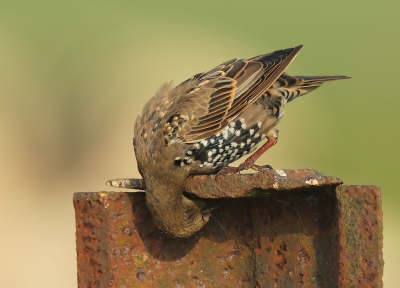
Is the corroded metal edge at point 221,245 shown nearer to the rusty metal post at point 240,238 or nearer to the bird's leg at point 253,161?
the rusty metal post at point 240,238

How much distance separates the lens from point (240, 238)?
3.53 m

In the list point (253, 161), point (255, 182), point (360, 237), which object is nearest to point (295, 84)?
point (253, 161)

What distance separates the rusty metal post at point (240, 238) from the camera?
115 inches

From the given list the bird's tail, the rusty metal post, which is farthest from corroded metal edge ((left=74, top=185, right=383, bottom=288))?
the bird's tail

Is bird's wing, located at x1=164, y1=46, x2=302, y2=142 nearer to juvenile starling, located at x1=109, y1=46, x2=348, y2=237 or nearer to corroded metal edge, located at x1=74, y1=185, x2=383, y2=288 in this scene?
juvenile starling, located at x1=109, y1=46, x2=348, y2=237

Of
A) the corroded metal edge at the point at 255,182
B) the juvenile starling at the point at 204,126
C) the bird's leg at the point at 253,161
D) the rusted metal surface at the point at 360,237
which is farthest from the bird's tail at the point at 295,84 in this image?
the rusted metal surface at the point at 360,237

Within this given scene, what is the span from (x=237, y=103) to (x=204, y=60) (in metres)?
4.65

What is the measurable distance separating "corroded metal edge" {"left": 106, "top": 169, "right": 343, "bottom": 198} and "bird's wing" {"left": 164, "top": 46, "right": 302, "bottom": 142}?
0.41 m

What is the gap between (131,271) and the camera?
3.49 meters

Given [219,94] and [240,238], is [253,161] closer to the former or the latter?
[219,94]

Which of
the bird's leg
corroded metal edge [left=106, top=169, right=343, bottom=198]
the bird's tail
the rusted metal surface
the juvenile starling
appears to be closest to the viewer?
the rusted metal surface

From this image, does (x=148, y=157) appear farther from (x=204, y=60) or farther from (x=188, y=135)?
(x=204, y=60)

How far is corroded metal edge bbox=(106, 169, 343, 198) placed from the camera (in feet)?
9.45

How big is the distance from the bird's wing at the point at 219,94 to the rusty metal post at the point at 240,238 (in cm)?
42
